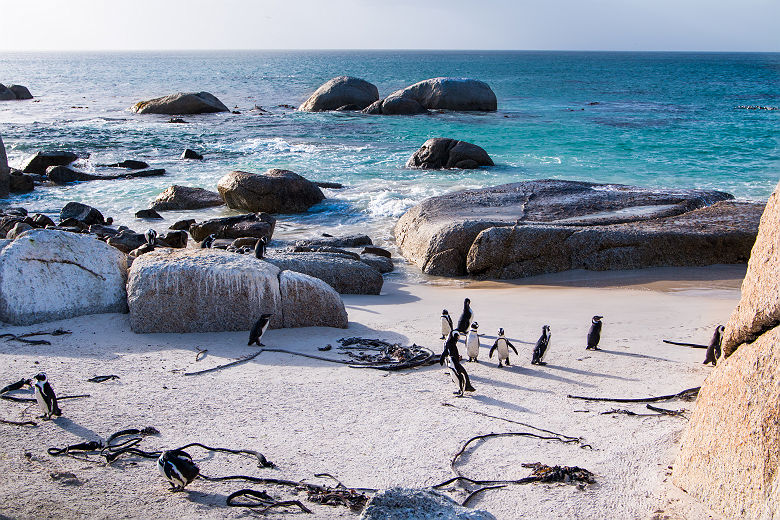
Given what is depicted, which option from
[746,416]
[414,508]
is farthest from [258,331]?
[746,416]

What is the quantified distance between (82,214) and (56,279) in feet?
25.5

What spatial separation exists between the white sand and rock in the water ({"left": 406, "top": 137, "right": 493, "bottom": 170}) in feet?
45.4

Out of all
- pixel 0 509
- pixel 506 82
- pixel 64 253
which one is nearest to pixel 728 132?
pixel 64 253

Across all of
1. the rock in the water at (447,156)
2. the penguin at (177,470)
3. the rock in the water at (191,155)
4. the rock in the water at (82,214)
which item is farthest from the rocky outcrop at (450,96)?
the penguin at (177,470)

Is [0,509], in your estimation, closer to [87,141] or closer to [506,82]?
[87,141]

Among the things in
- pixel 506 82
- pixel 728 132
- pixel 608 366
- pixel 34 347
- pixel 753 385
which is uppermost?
pixel 506 82

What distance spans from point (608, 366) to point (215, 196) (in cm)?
1292

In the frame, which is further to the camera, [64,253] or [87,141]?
[87,141]

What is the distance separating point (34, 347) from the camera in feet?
21.1

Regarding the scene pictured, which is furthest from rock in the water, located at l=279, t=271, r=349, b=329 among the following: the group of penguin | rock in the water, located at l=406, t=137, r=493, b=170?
rock in the water, located at l=406, t=137, r=493, b=170

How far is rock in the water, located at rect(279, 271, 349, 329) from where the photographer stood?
7.34 meters

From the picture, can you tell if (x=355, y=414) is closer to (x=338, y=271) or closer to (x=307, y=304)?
(x=307, y=304)

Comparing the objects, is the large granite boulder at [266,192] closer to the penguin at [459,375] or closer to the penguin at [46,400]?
the penguin at [459,375]

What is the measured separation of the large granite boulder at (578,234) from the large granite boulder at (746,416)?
21.3 feet
